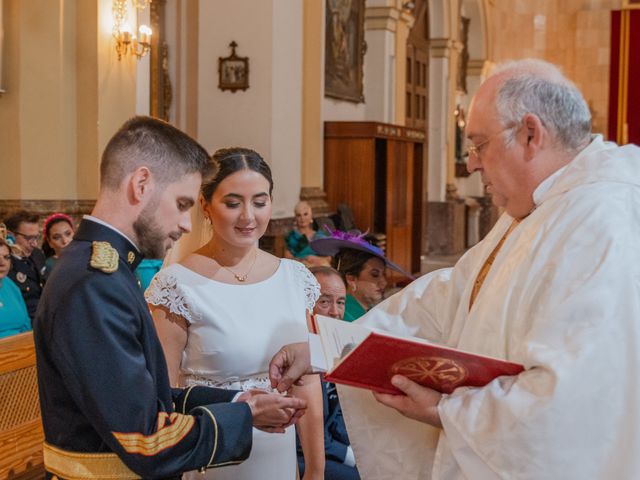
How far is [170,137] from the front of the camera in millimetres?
2062

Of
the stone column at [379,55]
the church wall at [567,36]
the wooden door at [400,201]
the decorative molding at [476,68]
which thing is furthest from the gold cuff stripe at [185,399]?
the church wall at [567,36]

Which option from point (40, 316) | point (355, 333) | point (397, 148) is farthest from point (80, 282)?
point (397, 148)

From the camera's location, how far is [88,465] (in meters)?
1.97

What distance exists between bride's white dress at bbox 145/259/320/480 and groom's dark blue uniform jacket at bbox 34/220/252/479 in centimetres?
60

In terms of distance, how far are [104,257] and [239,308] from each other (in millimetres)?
859

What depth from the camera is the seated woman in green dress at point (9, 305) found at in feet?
16.5

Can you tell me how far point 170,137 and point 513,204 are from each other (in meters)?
0.85

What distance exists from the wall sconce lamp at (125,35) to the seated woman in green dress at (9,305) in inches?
118

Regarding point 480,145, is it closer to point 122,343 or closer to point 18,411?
point 122,343

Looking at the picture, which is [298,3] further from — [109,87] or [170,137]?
[170,137]

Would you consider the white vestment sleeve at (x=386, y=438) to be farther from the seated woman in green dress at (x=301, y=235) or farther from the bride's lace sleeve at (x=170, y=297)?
the seated woman in green dress at (x=301, y=235)

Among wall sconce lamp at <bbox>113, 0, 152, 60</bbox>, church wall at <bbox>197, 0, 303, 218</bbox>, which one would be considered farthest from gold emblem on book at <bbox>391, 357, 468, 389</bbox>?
church wall at <bbox>197, 0, 303, 218</bbox>

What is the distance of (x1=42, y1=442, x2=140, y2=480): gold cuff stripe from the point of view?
1.97 meters

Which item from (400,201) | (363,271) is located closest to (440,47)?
(400,201)
